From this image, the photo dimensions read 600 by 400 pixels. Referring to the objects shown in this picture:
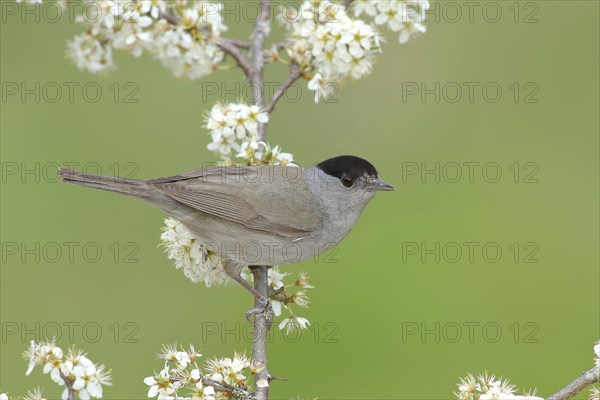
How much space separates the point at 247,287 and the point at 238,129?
857mm

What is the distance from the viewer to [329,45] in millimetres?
4594

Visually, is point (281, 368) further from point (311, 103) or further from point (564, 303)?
point (311, 103)

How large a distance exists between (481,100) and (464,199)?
1.36 m

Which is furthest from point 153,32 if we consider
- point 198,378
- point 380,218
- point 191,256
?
point 380,218

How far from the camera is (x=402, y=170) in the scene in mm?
7551

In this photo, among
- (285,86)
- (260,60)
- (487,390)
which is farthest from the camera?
(260,60)

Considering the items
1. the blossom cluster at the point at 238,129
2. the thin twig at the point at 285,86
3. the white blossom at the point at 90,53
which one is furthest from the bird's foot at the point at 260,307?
the white blossom at the point at 90,53

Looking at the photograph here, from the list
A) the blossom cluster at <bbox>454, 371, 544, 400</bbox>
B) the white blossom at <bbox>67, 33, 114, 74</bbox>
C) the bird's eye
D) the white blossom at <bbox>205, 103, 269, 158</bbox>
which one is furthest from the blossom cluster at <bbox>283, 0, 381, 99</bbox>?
the blossom cluster at <bbox>454, 371, 544, 400</bbox>

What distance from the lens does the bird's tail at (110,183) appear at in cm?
426

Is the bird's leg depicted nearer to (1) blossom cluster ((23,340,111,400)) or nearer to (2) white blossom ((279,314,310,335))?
(2) white blossom ((279,314,310,335))

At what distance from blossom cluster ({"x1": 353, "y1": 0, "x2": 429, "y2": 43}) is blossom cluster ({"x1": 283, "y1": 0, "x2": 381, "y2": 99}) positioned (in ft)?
0.41

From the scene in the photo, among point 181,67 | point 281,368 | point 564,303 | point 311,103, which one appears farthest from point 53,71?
point 564,303

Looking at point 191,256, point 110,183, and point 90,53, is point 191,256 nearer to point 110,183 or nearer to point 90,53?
point 110,183

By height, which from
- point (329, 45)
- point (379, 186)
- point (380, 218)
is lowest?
point (379, 186)
